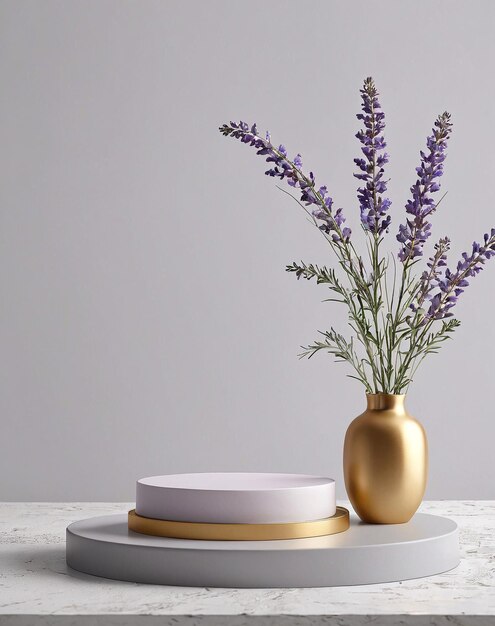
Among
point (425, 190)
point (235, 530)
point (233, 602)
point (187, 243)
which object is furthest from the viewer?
point (187, 243)

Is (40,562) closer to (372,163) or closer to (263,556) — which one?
(263,556)

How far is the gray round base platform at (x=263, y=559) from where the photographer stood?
77 cm

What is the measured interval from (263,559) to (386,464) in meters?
0.24

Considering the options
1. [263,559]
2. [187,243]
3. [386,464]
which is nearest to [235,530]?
[263,559]

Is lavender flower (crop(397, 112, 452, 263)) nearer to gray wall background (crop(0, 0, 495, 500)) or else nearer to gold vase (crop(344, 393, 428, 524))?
gold vase (crop(344, 393, 428, 524))

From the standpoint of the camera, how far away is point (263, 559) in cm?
77

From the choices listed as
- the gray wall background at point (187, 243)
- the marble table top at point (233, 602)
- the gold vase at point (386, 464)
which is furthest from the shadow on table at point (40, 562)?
the gray wall background at point (187, 243)

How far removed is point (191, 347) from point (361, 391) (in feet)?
1.59

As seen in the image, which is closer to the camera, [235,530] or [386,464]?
[235,530]

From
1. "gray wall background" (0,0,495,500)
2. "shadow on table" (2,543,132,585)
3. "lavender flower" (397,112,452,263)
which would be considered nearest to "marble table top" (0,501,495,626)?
"shadow on table" (2,543,132,585)

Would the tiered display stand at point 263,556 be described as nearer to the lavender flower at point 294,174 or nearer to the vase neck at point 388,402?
the vase neck at point 388,402

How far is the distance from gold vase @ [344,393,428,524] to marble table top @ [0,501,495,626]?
93mm

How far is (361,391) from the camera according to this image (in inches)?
94.2
